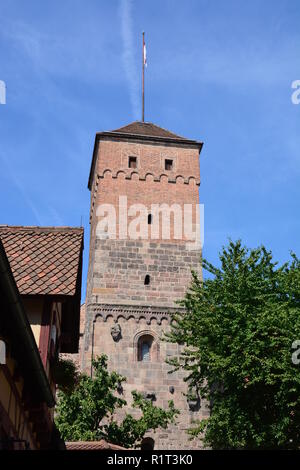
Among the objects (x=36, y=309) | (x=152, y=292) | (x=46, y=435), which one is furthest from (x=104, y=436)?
(x=36, y=309)

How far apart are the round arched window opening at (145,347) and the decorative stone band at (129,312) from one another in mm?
730

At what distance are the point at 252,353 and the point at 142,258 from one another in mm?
10843

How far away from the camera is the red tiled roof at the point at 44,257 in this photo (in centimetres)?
1212

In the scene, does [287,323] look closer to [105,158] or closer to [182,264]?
[182,264]

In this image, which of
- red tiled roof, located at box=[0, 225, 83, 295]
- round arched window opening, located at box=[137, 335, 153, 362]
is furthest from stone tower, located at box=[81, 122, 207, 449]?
red tiled roof, located at box=[0, 225, 83, 295]

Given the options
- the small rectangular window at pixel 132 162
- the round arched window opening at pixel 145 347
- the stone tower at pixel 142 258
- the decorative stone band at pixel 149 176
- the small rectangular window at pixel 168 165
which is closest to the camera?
the stone tower at pixel 142 258

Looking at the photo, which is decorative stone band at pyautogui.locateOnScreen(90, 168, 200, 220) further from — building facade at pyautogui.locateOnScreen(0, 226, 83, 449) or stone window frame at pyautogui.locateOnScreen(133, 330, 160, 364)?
building facade at pyautogui.locateOnScreen(0, 226, 83, 449)

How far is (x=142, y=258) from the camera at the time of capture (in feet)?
104

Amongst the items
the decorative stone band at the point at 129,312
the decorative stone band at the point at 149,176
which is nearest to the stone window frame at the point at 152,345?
the decorative stone band at the point at 129,312

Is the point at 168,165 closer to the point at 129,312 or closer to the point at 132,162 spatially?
the point at 132,162

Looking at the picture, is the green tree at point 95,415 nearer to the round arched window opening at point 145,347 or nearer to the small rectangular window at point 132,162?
the round arched window opening at point 145,347

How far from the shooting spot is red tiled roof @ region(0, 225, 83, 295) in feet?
39.8

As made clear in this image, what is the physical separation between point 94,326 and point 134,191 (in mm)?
7431

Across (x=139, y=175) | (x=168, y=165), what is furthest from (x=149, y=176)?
(x=168, y=165)
